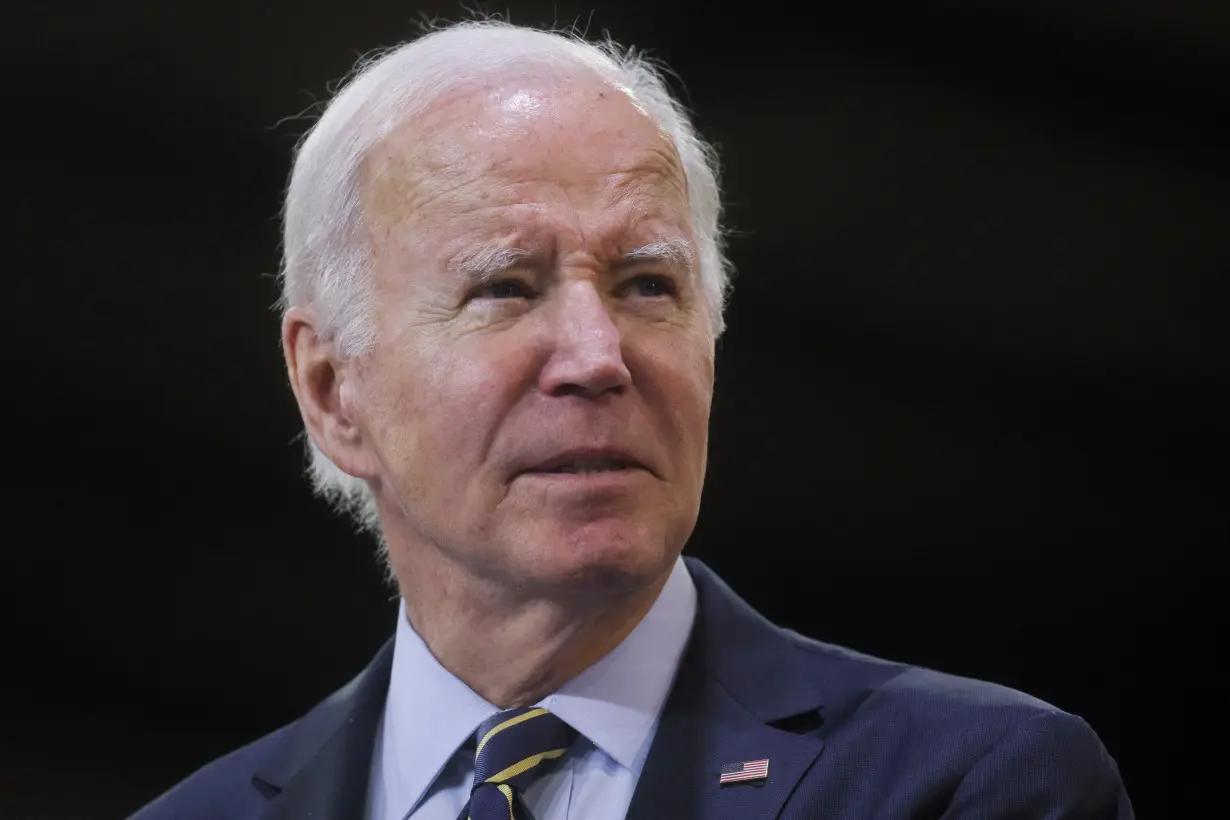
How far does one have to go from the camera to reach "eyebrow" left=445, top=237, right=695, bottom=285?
213 centimetres

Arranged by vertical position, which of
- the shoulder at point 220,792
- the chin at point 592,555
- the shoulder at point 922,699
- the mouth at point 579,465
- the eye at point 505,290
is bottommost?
the shoulder at point 220,792

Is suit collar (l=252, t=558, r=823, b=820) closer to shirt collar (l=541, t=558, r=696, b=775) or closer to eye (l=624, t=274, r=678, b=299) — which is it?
shirt collar (l=541, t=558, r=696, b=775)

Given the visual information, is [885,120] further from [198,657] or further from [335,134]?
[198,657]

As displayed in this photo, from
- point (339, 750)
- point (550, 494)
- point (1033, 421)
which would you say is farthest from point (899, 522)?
point (339, 750)

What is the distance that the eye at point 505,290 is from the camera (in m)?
2.16

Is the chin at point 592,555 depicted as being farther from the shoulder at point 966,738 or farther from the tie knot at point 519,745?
the shoulder at point 966,738

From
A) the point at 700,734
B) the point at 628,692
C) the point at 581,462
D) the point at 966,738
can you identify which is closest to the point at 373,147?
the point at 581,462

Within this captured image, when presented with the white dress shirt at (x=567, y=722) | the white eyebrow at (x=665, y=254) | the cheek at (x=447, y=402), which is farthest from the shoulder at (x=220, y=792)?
the white eyebrow at (x=665, y=254)

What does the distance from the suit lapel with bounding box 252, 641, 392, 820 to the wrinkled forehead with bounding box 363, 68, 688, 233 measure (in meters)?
0.87

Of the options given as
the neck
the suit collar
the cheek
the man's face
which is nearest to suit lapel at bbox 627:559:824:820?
the suit collar

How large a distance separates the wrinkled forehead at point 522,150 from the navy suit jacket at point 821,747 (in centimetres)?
71

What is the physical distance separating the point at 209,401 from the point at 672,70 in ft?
3.94

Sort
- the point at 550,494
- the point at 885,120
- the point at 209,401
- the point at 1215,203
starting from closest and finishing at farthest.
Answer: the point at 550,494 → the point at 1215,203 → the point at 885,120 → the point at 209,401

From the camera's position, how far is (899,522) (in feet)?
9.08
